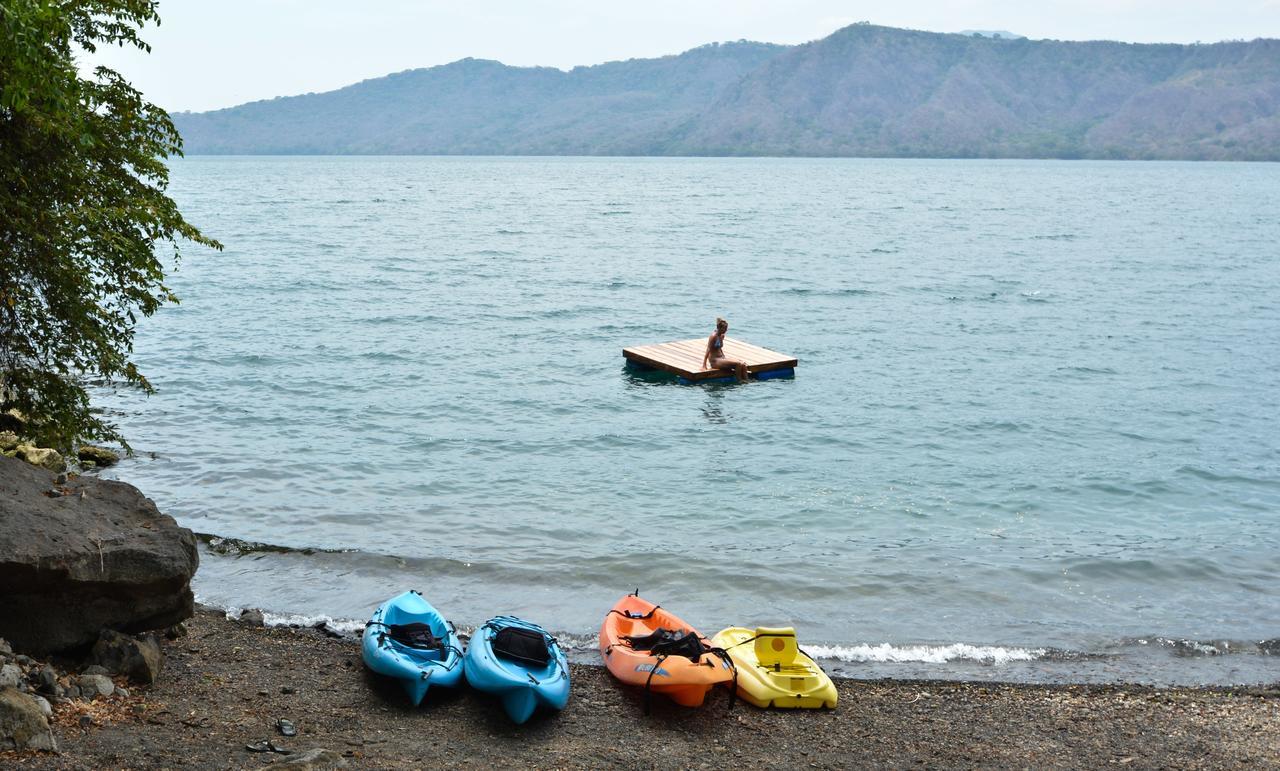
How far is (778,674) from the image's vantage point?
11625 millimetres

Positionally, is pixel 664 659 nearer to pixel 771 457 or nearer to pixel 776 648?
pixel 776 648

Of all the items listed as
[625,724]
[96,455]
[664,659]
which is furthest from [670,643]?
[96,455]

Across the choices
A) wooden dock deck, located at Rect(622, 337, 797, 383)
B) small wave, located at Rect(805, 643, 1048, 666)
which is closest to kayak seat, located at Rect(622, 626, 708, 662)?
small wave, located at Rect(805, 643, 1048, 666)

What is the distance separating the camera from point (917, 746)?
10617 mm

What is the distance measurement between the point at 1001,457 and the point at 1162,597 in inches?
279

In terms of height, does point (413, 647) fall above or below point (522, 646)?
below

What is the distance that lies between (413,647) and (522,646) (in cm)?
118

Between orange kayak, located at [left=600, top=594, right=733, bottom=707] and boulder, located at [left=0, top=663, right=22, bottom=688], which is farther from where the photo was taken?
orange kayak, located at [left=600, top=594, right=733, bottom=707]

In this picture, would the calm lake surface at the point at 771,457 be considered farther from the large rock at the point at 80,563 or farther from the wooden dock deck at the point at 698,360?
the large rock at the point at 80,563

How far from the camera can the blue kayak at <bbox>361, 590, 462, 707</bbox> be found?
36.6 feet

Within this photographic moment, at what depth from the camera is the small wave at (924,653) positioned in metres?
13.2

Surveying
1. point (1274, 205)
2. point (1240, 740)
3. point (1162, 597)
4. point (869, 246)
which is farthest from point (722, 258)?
point (1274, 205)

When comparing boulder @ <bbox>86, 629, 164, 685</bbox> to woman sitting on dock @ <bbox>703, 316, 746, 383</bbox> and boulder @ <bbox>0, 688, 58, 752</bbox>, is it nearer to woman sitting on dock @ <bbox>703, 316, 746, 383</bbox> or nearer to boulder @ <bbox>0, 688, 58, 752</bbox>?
boulder @ <bbox>0, 688, 58, 752</bbox>

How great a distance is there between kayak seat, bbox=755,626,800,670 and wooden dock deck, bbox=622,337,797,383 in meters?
15.7
